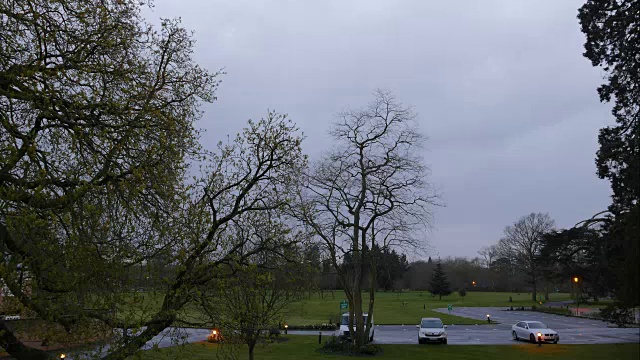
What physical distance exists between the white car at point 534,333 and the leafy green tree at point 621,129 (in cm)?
1708

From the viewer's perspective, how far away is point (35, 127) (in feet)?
27.1

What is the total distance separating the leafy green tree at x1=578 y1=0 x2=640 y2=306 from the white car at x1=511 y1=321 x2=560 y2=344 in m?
17.1

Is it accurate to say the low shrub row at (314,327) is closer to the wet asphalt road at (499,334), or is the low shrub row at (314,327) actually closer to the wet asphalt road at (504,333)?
the wet asphalt road at (499,334)

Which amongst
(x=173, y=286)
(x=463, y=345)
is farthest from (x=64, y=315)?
(x=463, y=345)

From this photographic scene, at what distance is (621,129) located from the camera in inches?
736

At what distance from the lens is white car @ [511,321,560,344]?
34.8 metres

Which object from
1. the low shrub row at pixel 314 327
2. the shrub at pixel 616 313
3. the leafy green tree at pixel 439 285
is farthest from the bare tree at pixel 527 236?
the shrub at pixel 616 313

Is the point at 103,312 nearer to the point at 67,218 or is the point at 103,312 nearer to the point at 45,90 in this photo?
the point at 67,218

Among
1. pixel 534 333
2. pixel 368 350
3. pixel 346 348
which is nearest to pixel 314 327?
pixel 346 348

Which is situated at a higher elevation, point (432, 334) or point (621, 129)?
point (621, 129)

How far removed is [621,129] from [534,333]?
21.0m

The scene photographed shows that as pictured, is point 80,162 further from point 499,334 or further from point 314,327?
point 314,327

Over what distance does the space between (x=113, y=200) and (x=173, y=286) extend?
1820 mm

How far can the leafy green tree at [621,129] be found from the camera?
1655 centimetres
